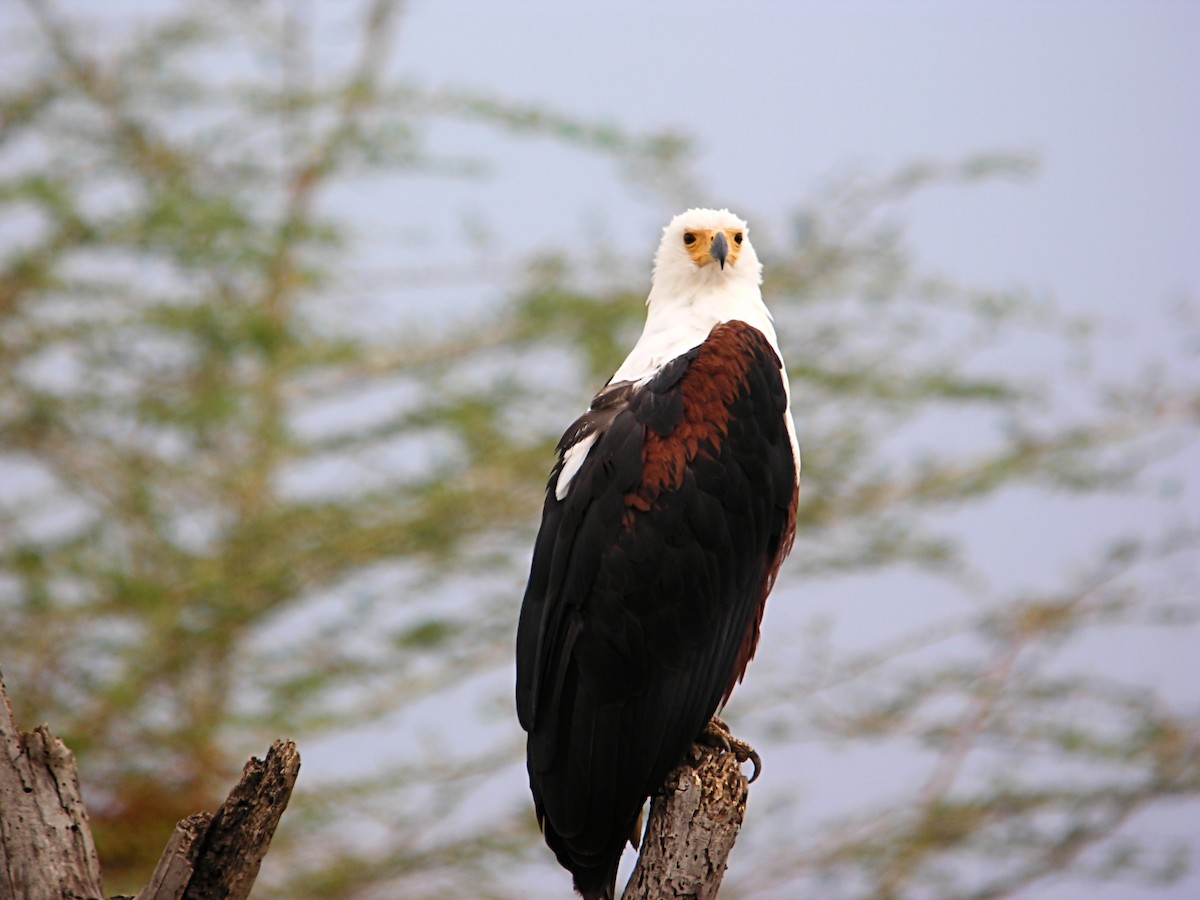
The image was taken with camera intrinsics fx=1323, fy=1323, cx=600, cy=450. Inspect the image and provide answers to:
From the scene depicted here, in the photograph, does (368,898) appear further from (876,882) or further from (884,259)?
(884,259)

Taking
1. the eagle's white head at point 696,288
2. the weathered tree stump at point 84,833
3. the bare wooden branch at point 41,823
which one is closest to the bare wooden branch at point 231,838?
the weathered tree stump at point 84,833

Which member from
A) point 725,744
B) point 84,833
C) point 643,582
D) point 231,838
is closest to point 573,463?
point 643,582

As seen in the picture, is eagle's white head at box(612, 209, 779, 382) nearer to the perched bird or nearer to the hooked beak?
the hooked beak

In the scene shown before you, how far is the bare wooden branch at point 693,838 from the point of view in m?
2.07

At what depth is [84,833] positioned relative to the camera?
6.38ft

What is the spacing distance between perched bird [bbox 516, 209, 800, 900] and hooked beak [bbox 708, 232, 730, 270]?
317mm

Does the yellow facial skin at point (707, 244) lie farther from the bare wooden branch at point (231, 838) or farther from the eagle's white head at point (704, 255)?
the bare wooden branch at point (231, 838)

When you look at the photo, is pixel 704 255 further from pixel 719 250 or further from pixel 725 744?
pixel 725 744

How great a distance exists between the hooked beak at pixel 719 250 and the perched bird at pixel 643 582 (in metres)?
0.32

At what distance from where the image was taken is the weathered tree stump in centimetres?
187

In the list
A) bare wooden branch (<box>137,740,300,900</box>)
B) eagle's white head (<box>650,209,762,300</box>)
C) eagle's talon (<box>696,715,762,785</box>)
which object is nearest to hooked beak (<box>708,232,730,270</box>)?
eagle's white head (<box>650,209,762,300</box>)

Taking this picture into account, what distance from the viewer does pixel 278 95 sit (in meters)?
5.48

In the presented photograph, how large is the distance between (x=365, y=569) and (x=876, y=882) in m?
2.47

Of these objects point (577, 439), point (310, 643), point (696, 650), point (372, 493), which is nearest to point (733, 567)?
point (696, 650)
